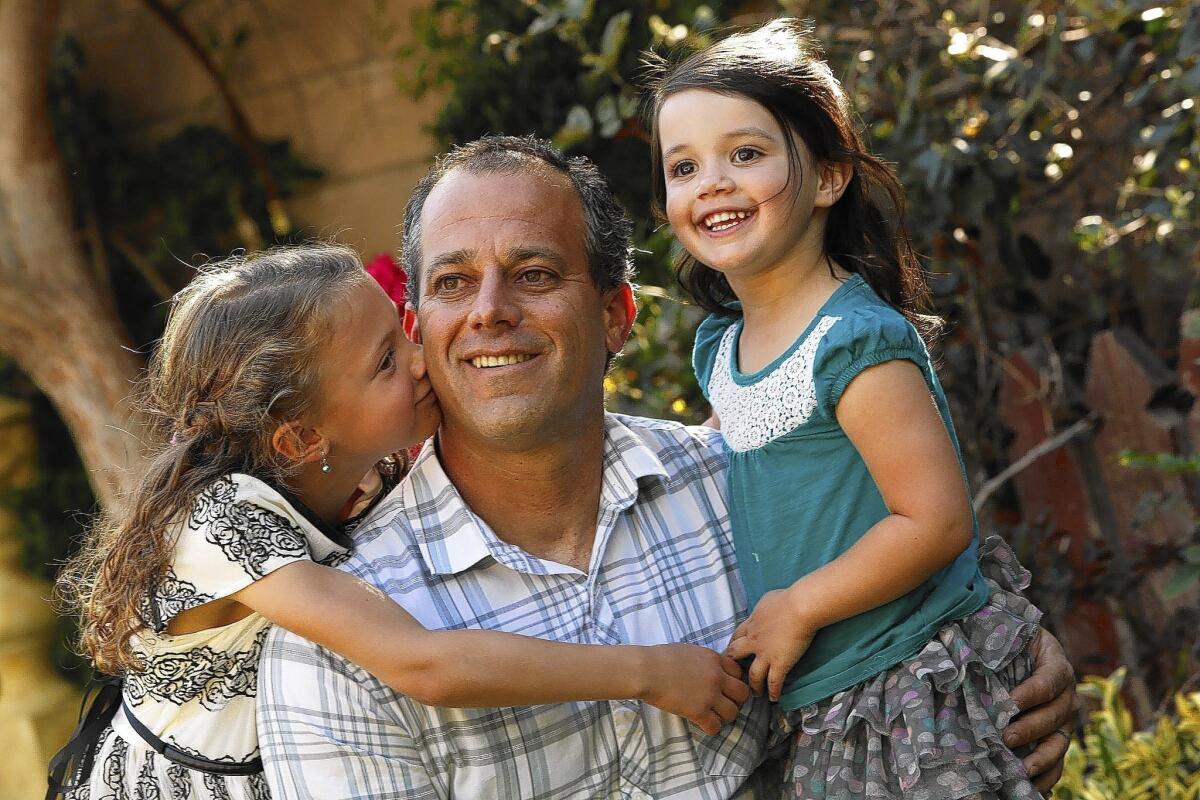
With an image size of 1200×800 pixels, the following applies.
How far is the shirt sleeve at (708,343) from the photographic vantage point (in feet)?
7.54

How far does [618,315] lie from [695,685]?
2.49 feet

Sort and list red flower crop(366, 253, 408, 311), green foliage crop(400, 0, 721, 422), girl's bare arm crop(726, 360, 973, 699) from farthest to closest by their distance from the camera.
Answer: green foliage crop(400, 0, 721, 422), red flower crop(366, 253, 408, 311), girl's bare arm crop(726, 360, 973, 699)

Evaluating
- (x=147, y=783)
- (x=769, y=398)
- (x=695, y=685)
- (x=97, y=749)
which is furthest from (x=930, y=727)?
(x=97, y=749)

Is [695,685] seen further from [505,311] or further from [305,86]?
[305,86]

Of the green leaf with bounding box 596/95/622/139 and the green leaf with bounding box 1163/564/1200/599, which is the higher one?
the green leaf with bounding box 596/95/622/139

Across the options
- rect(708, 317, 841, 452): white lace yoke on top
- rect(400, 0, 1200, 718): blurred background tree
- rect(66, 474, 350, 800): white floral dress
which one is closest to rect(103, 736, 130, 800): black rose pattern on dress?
rect(66, 474, 350, 800): white floral dress

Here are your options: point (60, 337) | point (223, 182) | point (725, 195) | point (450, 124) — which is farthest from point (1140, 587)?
point (223, 182)

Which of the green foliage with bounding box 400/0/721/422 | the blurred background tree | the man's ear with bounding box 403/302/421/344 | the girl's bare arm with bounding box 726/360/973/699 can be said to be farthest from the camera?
the green foliage with bounding box 400/0/721/422

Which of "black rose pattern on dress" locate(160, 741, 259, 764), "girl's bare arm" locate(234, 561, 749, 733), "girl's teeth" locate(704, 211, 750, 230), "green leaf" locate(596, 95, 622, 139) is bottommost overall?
"black rose pattern on dress" locate(160, 741, 259, 764)

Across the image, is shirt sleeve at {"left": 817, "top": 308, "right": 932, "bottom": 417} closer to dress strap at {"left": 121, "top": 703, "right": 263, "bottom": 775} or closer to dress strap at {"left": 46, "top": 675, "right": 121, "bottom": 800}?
dress strap at {"left": 121, "top": 703, "right": 263, "bottom": 775}

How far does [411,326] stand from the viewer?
7.45ft

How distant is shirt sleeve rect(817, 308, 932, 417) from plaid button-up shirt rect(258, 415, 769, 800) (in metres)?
0.41

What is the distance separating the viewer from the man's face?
2.04 m

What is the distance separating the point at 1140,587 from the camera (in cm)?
360
